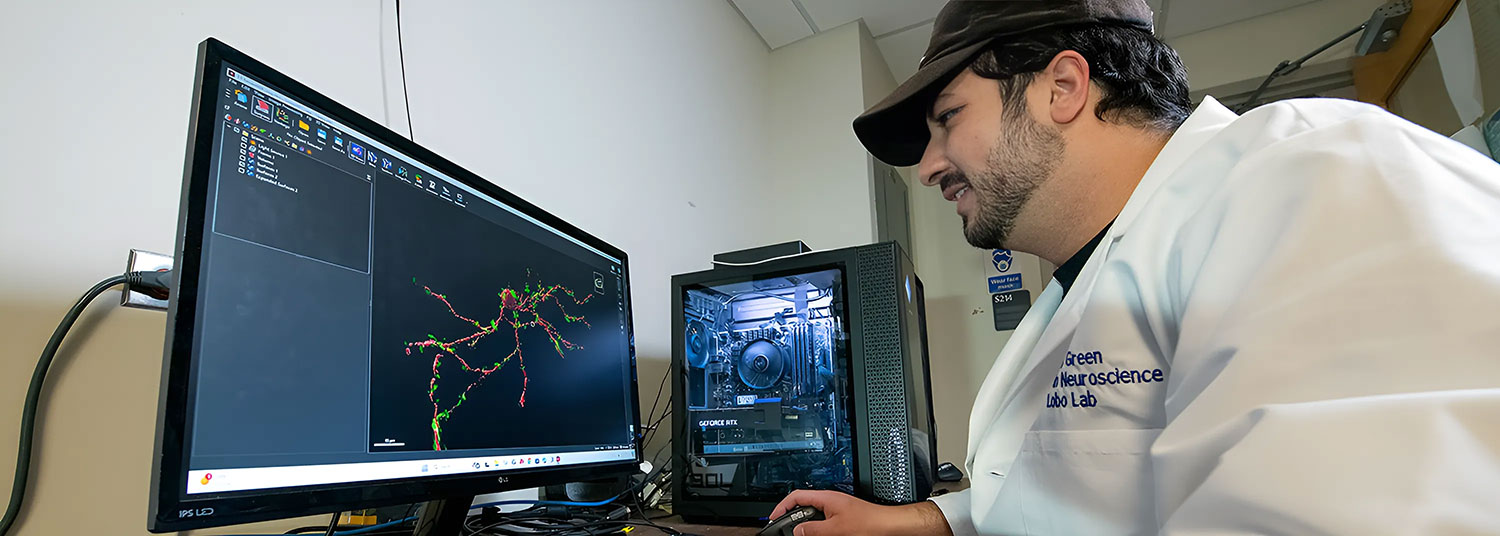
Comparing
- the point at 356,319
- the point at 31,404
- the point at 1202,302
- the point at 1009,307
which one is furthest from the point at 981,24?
the point at 1009,307

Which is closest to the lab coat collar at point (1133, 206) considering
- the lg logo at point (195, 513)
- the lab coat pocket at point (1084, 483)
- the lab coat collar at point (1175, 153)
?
the lab coat collar at point (1175, 153)

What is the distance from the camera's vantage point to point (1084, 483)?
69 cm

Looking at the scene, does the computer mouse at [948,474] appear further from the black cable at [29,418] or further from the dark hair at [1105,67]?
the black cable at [29,418]

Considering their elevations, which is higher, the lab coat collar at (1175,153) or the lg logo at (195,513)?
the lab coat collar at (1175,153)

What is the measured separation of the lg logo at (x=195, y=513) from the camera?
0.41 m

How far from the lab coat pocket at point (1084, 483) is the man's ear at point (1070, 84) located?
41 cm

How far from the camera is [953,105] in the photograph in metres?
0.97

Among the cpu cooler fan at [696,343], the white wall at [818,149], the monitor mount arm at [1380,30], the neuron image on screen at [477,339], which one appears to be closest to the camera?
the neuron image on screen at [477,339]

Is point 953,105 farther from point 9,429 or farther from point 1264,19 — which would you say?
point 1264,19

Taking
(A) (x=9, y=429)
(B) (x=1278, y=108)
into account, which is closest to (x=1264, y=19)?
(B) (x=1278, y=108)

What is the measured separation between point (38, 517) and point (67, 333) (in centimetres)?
17

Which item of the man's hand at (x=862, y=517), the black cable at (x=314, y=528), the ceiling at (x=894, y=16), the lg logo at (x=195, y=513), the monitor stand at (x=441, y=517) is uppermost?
the ceiling at (x=894, y=16)

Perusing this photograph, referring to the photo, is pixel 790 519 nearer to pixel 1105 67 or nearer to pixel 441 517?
pixel 441 517

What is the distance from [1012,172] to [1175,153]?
0.20 m
